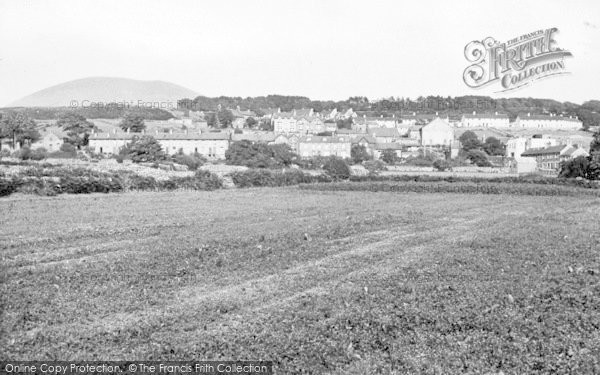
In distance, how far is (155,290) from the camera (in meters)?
11.8

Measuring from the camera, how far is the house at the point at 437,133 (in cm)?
14525

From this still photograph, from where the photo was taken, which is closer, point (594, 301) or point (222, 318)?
point (222, 318)

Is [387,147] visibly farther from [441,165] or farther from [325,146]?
[441,165]

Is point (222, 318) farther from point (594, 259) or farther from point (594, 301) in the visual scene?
point (594, 259)

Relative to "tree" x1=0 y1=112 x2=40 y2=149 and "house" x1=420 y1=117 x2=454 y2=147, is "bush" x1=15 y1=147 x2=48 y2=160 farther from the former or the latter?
"house" x1=420 y1=117 x2=454 y2=147

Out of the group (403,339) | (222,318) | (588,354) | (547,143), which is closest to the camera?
(588,354)

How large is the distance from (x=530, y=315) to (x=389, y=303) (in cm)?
257

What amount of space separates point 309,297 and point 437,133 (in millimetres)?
140296

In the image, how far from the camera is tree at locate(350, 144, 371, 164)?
111931 millimetres

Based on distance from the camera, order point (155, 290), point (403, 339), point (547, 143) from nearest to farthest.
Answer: point (403, 339) → point (155, 290) → point (547, 143)

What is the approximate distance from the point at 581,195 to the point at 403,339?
49.7m

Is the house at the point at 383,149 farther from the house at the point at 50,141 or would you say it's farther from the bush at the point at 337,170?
the house at the point at 50,141

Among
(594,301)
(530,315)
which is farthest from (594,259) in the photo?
(530,315)

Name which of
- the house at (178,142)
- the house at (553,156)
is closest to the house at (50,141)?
the house at (178,142)
